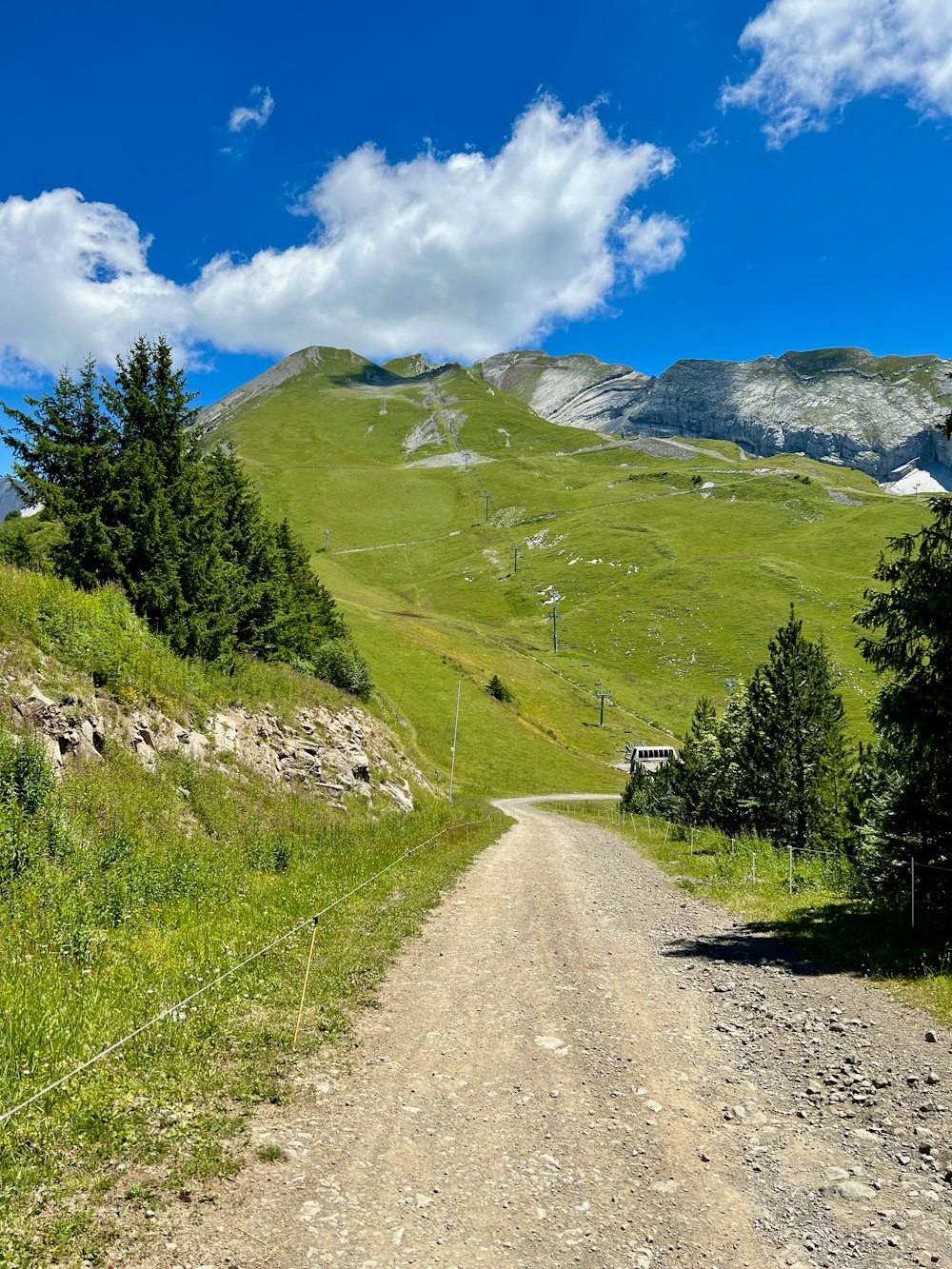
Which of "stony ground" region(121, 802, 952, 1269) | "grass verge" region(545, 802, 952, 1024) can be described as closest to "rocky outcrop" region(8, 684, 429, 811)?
"stony ground" region(121, 802, 952, 1269)

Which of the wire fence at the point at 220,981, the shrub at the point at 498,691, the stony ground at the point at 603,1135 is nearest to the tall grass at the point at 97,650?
the wire fence at the point at 220,981

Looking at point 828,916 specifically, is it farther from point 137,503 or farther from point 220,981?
point 137,503

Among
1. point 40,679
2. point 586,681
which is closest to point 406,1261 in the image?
point 40,679

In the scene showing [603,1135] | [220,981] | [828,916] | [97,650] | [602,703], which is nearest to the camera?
[603,1135]

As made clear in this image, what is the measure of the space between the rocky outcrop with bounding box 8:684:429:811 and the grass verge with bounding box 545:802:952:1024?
13757 millimetres

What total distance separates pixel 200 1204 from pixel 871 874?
20772mm

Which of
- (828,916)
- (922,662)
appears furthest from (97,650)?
(922,662)

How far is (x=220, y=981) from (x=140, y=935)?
1949 mm

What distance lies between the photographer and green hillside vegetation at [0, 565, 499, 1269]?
5.18m

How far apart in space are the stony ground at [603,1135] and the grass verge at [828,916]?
3.55 ft

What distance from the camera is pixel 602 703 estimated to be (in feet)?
377

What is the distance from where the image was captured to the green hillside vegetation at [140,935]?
17.0 feet

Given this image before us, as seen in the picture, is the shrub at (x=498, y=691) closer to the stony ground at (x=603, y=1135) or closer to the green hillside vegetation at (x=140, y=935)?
the green hillside vegetation at (x=140, y=935)

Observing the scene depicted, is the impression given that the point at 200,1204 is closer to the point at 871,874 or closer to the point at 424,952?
the point at 424,952
